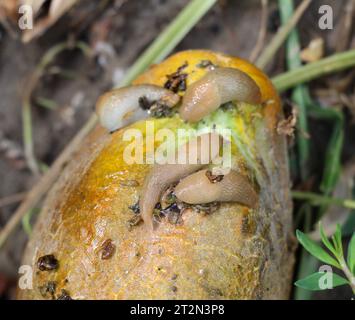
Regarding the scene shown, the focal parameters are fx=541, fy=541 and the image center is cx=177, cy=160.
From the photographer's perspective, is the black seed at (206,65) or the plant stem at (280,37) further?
the plant stem at (280,37)

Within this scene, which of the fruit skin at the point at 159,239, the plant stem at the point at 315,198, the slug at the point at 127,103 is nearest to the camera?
the fruit skin at the point at 159,239

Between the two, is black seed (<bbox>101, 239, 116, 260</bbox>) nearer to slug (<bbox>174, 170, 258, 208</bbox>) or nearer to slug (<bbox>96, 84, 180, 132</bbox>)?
slug (<bbox>174, 170, 258, 208</bbox>)

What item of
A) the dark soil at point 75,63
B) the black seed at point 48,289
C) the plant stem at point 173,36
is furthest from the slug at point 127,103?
the dark soil at point 75,63

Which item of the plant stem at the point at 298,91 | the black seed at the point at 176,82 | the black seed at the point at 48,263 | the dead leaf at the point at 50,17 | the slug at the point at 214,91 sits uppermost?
the dead leaf at the point at 50,17

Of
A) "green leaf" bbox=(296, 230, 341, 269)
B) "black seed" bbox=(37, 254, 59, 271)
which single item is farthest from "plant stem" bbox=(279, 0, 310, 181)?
"black seed" bbox=(37, 254, 59, 271)

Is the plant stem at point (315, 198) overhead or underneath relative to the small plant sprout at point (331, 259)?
overhead

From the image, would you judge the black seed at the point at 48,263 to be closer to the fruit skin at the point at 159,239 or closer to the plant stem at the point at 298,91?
the fruit skin at the point at 159,239

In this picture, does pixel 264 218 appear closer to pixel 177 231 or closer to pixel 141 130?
pixel 177 231
